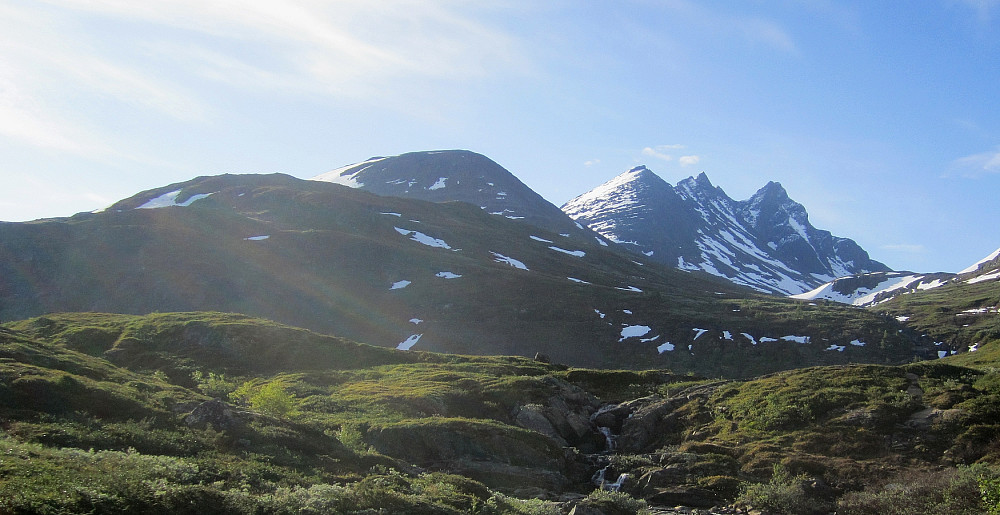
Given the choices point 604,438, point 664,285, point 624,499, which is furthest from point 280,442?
point 664,285

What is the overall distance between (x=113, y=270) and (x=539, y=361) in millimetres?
83566

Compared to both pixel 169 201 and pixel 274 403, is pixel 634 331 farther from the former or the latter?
pixel 169 201

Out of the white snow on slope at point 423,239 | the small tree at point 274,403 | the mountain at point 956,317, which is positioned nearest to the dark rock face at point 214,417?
the small tree at point 274,403

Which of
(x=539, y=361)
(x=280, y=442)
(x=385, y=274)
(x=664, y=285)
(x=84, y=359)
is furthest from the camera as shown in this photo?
(x=664, y=285)

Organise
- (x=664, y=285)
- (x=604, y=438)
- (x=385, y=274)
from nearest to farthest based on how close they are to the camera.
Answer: (x=604, y=438) → (x=385, y=274) → (x=664, y=285)

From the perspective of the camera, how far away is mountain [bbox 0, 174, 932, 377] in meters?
94.8

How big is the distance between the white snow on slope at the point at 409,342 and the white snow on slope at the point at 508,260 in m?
46.4

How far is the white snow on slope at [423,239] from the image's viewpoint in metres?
143

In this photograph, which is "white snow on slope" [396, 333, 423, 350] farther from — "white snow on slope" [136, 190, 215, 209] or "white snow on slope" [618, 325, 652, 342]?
"white snow on slope" [136, 190, 215, 209]

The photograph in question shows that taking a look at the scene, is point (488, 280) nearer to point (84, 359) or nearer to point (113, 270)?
point (113, 270)

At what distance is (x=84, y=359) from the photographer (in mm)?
32281

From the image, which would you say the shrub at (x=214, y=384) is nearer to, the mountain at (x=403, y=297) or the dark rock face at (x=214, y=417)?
the dark rock face at (x=214, y=417)

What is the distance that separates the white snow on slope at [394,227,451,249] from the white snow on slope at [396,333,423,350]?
4930 centimetres

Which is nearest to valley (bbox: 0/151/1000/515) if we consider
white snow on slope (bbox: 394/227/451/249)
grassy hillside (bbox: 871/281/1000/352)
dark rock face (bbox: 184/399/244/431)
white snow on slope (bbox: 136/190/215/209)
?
dark rock face (bbox: 184/399/244/431)
